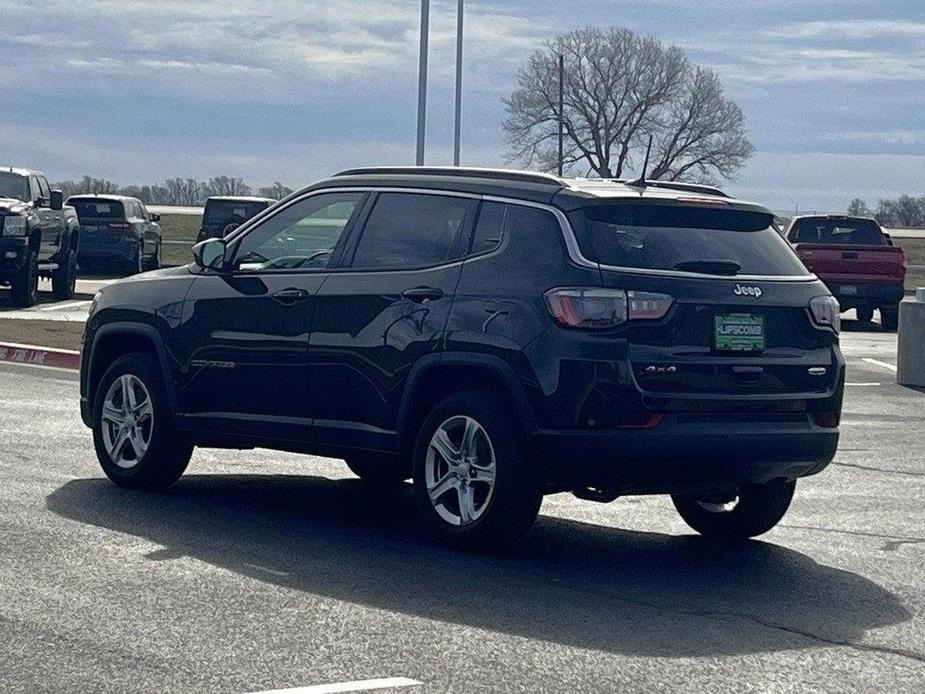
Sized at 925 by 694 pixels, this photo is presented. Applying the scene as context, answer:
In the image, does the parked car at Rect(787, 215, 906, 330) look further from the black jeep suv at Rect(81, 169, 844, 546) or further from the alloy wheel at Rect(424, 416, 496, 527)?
the alloy wheel at Rect(424, 416, 496, 527)

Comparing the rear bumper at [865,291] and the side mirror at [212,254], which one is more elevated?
the side mirror at [212,254]

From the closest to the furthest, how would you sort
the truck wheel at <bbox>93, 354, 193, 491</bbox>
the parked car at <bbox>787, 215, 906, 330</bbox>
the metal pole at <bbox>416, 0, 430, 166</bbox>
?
the truck wheel at <bbox>93, 354, 193, 491</bbox> → the parked car at <bbox>787, 215, 906, 330</bbox> → the metal pole at <bbox>416, 0, 430, 166</bbox>

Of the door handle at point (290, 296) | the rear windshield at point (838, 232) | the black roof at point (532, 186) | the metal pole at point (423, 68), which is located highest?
the metal pole at point (423, 68)

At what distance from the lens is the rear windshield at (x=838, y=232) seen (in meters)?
30.1

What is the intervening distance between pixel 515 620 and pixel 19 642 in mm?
1885

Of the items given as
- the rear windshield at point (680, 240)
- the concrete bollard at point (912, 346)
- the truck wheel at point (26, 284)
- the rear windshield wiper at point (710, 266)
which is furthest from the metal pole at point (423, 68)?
the rear windshield wiper at point (710, 266)

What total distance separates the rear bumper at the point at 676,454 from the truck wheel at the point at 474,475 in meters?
0.16

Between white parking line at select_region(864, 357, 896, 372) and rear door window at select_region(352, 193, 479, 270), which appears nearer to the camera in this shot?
rear door window at select_region(352, 193, 479, 270)

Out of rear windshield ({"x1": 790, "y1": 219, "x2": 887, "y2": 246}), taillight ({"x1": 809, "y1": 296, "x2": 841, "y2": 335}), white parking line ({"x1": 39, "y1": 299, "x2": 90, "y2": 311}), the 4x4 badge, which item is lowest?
white parking line ({"x1": 39, "y1": 299, "x2": 90, "y2": 311})

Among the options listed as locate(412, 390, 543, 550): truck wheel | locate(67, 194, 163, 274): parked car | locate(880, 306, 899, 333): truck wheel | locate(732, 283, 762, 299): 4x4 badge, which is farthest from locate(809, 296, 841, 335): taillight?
locate(67, 194, 163, 274): parked car

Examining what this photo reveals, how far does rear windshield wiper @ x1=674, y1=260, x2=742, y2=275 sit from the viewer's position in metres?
8.42

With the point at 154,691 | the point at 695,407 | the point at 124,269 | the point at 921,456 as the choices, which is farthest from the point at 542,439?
the point at 124,269

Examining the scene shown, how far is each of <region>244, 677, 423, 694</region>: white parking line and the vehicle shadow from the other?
2.98ft

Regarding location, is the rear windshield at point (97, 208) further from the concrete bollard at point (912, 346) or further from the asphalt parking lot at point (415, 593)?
the asphalt parking lot at point (415, 593)
